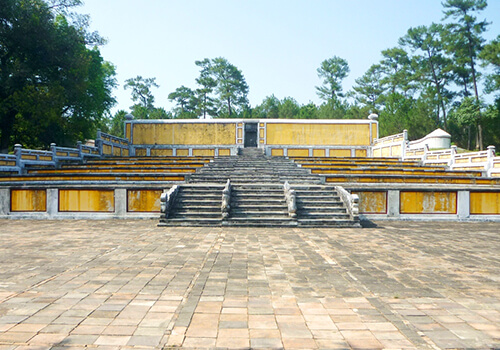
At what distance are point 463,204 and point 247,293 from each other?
11.5 meters

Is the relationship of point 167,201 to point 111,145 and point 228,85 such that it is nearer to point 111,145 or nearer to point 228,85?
point 111,145

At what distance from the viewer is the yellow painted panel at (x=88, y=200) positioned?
1266cm

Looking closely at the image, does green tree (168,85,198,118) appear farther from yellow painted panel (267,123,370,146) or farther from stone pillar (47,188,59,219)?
stone pillar (47,188,59,219)

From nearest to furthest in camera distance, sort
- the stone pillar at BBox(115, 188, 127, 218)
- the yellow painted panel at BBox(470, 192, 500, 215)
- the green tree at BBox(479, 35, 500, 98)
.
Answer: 1. the stone pillar at BBox(115, 188, 127, 218)
2. the yellow painted panel at BBox(470, 192, 500, 215)
3. the green tree at BBox(479, 35, 500, 98)

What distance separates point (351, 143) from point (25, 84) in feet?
81.6

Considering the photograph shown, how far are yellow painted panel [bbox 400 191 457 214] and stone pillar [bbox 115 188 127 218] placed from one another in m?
10.5

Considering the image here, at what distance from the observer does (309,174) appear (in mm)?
17172

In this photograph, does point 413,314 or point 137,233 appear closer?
point 413,314

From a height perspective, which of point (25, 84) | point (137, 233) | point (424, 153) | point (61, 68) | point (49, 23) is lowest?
point (137, 233)

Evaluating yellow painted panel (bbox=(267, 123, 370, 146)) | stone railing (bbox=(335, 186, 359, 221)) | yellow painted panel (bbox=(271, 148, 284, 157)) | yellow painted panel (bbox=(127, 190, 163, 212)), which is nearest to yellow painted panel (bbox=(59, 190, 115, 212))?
yellow painted panel (bbox=(127, 190, 163, 212))

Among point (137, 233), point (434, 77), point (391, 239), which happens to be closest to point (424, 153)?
point (391, 239)

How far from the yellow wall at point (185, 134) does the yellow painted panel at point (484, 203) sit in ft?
60.9

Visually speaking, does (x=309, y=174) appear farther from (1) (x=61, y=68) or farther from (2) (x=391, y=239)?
(1) (x=61, y=68)

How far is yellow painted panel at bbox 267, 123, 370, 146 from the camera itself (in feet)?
92.4
